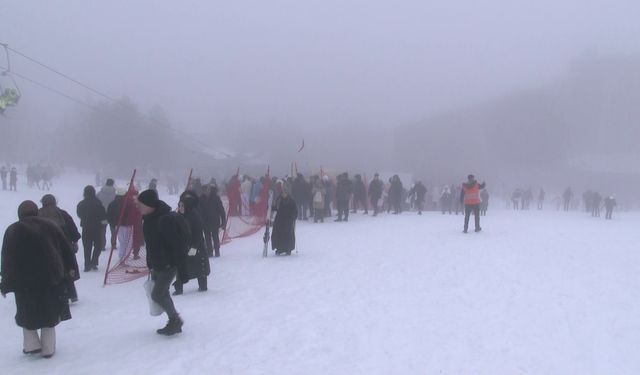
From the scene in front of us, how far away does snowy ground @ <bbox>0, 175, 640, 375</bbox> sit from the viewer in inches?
252

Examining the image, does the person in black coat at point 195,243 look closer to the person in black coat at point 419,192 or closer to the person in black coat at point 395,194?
the person in black coat at point 395,194

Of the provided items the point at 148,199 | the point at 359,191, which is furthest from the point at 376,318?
the point at 359,191

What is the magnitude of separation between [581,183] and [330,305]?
74413mm

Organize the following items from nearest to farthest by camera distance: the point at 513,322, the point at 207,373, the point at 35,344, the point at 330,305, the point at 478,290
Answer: the point at 207,373 < the point at 35,344 < the point at 513,322 < the point at 330,305 < the point at 478,290

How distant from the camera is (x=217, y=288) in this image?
10445mm

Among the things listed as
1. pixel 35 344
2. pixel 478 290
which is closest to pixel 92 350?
pixel 35 344

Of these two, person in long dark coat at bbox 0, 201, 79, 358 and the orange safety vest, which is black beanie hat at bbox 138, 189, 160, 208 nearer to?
person in long dark coat at bbox 0, 201, 79, 358

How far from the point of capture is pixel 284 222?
44.3 ft

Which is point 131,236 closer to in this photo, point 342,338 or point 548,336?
point 342,338

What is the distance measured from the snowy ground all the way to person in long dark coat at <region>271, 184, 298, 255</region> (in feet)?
1.08

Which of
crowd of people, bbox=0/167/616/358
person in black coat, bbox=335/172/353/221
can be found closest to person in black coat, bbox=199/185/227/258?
crowd of people, bbox=0/167/616/358

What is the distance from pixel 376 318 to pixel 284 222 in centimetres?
568

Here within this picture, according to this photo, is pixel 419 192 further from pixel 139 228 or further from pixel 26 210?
pixel 26 210

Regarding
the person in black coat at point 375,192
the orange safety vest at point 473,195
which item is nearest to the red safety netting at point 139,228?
the person in black coat at point 375,192
